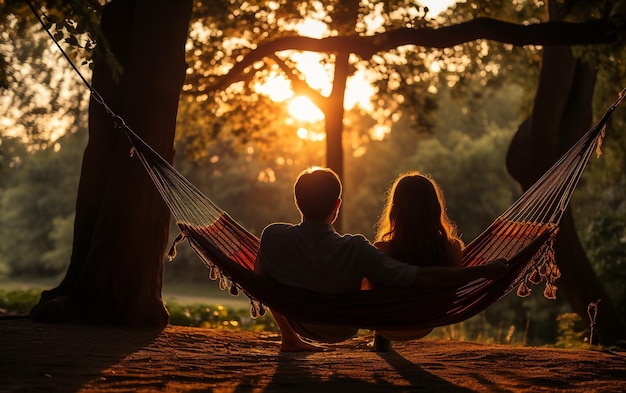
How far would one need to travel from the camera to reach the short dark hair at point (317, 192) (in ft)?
14.3

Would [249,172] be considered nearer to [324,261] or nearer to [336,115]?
[336,115]

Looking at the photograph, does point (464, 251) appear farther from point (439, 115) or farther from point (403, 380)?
point (439, 115)

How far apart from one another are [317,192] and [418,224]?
53 centimetres

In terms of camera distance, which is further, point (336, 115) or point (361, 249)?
point (336, 115)

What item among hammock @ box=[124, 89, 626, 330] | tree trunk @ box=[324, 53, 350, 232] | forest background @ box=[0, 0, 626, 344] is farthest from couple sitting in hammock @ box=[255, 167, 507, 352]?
forest background @ box=[0, 0, 626, 344]

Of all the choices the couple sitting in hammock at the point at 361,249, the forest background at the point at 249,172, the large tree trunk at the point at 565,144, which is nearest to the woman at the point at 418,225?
the couple sitting in hammock at the point at 361,249

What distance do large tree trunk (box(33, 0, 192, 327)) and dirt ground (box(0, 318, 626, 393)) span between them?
322 millimetres

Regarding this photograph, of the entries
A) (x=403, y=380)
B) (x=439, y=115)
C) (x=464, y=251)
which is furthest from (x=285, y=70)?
(x=439, y=115)

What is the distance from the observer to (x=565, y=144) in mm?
9164

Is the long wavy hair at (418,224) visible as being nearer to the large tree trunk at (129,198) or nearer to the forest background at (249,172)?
the large tree trunk at (129,198)

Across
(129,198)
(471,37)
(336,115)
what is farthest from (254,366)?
(336,115)

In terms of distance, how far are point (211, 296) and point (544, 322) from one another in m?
13.4

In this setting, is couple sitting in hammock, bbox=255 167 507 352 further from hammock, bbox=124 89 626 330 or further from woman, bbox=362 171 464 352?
hammock, bbox=124 89 626 330

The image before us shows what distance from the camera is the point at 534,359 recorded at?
202 inches
